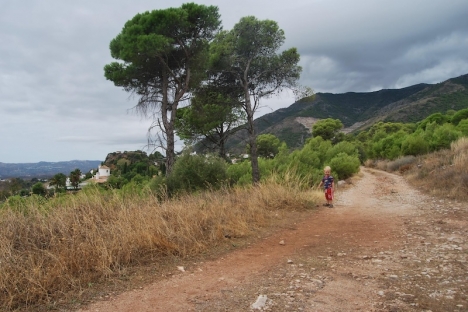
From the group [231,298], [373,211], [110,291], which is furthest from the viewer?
[373,211]

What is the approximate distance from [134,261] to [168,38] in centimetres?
1005

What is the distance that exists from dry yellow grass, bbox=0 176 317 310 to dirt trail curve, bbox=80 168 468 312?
2.18 ft

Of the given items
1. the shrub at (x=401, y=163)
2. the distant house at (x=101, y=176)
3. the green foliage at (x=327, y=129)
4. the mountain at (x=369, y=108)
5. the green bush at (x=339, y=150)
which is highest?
the mountain at (x=369, y=108)

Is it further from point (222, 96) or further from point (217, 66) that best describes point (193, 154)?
point (217, 66)

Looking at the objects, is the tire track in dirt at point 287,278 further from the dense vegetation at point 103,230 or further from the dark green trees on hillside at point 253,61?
the dark green trees on hillside at point 253,61

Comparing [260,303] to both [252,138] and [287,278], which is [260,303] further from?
[252,138]

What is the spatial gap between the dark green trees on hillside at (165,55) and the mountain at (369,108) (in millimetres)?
34646

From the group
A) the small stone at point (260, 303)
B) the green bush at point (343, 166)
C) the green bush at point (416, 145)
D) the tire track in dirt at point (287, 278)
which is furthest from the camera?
the green bush at point (416, 145)

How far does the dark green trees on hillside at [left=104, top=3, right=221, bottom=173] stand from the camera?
12.6 metres

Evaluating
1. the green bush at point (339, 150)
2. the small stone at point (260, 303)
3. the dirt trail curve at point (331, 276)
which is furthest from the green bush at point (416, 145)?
the small stone at point (260, 303)

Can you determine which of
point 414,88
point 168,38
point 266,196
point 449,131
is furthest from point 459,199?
point 414,88

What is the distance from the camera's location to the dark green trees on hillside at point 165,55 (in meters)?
12.6

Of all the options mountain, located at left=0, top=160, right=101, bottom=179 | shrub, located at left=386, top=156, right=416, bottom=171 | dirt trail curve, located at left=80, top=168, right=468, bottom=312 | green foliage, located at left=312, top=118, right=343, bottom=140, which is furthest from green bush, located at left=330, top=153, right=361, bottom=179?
Answer: green foliage, located at left=312, top=118, right=343, bottom=140

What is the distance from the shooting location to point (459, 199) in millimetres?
9117
